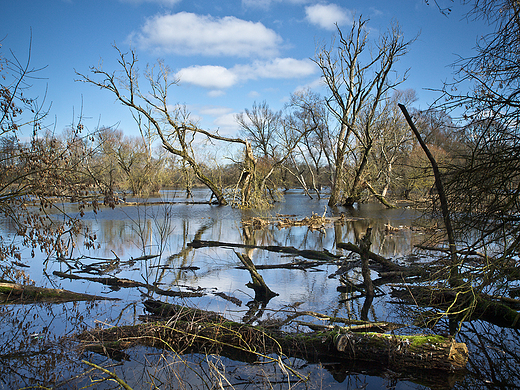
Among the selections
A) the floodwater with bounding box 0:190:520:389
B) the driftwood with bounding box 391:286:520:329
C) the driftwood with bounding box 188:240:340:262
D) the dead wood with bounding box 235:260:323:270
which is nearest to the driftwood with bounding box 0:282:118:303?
the floodwater with bounding box 0:190:520:389

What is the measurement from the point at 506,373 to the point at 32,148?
7.19 metres

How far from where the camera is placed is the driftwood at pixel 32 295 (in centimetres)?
589

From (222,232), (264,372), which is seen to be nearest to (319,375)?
(264,372)

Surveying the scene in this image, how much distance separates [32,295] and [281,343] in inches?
169

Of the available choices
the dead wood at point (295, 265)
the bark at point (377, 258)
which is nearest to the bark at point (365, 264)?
the bark at point (377, 258)

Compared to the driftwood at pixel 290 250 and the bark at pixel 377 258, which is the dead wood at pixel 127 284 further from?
the driftwood at pixel 290 250

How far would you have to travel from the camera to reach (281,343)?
13.7 feet

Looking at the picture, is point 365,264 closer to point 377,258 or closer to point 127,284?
point 377,258

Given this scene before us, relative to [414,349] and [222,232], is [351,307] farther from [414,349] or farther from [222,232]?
[222,232]

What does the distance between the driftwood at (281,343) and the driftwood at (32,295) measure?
1.75 meters

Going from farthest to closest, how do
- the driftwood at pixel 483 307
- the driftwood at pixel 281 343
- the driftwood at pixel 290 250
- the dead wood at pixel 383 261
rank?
the driftwood at pixel 290 250 → the dead wood at pixel 383 261 → the driftwood at pixel 483 307 → the driftwood at pixel 281 343

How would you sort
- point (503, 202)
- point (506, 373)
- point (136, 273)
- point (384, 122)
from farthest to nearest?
point (384, 122) < point (136, 273) < point (503, 202) < point (506, 373)

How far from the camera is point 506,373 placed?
12.4 ft

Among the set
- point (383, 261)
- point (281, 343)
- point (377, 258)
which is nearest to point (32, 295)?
point (281, 343)
